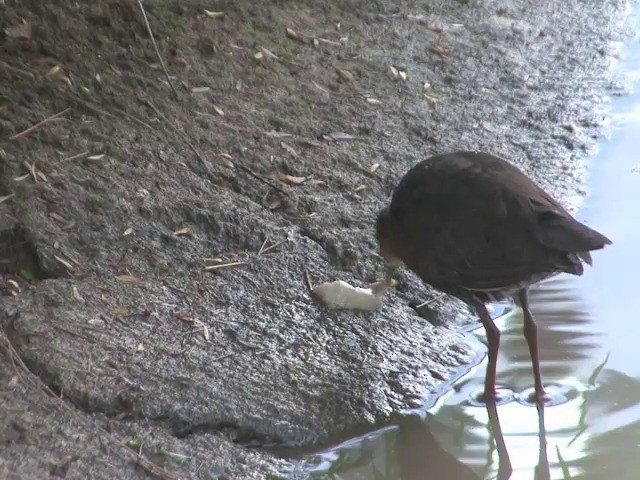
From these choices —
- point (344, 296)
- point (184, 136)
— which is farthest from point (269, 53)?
point (344, 296)

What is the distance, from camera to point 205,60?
6.54 m

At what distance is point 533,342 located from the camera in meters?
5.02

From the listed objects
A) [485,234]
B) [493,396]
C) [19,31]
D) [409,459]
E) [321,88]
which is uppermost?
[485,234]

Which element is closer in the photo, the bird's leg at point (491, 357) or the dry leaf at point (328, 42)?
the bird's leg at point (491, 357)

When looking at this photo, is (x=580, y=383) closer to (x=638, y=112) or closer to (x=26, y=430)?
(x=26, y=430)

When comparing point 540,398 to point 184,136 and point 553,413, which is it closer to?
point 553,413

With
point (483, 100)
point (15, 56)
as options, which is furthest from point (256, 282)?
point (483, 100)

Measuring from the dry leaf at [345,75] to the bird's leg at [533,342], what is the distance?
8.03 ft

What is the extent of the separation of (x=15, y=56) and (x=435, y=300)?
255 cm

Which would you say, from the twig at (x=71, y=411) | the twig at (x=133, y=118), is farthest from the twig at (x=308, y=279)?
the twig at (x=71, y=411)

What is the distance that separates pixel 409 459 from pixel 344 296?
0.94m

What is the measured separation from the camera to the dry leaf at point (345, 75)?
23.0ft

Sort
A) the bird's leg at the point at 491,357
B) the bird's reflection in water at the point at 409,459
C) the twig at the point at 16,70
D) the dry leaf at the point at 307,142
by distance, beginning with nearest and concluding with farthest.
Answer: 1. the bird's reflection in water at the point at 409,459
2. the bird's leg at the point at 491,357
3. the twig at the point at 16,70
4. the dry leaf at the point at 307,142

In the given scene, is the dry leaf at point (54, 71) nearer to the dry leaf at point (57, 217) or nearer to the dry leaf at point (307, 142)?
the dry leaf at point (57, 217)
